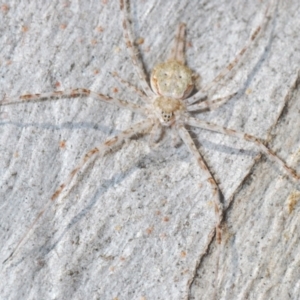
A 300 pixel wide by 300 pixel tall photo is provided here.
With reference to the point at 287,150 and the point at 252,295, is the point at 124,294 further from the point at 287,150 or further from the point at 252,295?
the point at 287,150

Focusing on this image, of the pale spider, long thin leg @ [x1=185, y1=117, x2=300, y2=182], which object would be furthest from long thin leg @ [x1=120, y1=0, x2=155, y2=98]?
long thin leg @ [x1=185, y1=117, x2=300, y2=182]

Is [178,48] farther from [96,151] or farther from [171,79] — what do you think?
[96,151]

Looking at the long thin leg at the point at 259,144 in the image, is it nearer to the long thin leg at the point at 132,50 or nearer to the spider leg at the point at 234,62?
the spider leg at the point at 234,62

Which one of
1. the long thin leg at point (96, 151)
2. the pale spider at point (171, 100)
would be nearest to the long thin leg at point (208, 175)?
the pale spider at point (171, 100)

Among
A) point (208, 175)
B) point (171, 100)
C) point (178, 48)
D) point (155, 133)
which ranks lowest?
point (208, 175)

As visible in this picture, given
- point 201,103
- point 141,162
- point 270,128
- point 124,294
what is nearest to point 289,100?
point 270,128

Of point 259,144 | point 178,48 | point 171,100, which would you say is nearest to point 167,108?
point 171,100
